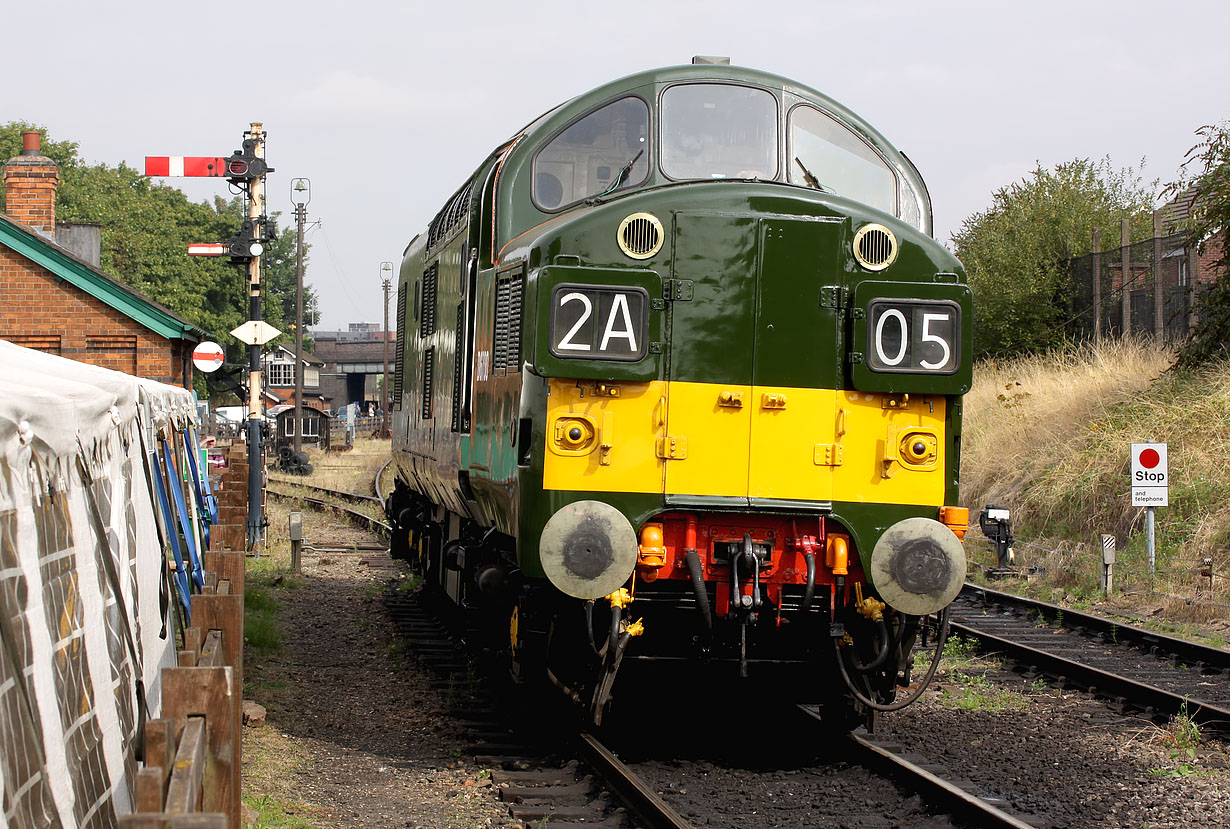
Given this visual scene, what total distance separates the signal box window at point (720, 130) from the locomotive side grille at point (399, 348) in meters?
6.65

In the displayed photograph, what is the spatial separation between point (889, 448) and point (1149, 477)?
29.8 feet

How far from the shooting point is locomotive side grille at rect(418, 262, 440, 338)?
1147 cm

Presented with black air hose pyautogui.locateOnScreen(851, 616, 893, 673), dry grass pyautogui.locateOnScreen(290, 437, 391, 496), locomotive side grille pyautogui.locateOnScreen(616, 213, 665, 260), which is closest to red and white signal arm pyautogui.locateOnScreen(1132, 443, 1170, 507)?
black air hose pyautogui.locateOnScreen(851, 616, 893, 673)

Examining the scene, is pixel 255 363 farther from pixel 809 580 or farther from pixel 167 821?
pixel 167 821

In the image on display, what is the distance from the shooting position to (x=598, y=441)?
22.2ft

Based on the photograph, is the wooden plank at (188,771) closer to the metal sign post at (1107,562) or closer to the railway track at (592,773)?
the railway track at (592,773)

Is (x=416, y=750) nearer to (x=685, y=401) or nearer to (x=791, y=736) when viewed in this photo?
(x=791, y=736)

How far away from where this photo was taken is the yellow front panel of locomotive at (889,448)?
6914 millimetres

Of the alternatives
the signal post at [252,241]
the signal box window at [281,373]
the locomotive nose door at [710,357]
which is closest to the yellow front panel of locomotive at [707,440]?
the locomotive nose door at [710,357]

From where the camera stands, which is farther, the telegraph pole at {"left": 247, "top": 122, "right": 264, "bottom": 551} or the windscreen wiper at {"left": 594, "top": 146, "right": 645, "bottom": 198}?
the telegraph pole at {"left": 247, "top": 122, "right": 264, "bottom": 551}

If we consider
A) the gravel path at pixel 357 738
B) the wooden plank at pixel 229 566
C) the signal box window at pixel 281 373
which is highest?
the signal box window at pixel 281 373

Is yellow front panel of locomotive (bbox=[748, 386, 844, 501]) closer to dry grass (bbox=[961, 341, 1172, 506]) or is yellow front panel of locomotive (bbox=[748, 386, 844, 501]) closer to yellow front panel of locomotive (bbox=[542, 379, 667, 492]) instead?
yellow front panel of locomotive (bbox=[542, 379, 667, 492])

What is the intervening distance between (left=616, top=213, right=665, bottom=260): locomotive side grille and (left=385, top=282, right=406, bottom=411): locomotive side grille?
7282mm

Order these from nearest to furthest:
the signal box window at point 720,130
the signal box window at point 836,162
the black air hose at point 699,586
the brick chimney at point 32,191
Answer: the black air hose at point 699,586, the signal box window at point 720,130, the signal box window at point 836,162, the brick chimney at point 32,191
